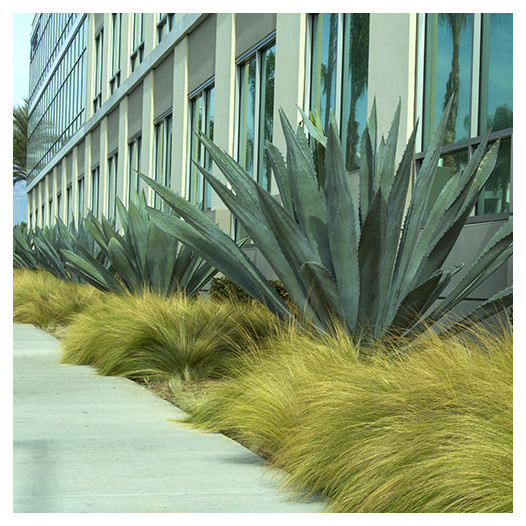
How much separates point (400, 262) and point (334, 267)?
20.1 inches

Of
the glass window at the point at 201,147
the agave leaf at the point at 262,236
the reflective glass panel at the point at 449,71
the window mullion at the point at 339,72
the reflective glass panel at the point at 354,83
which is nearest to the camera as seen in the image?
the agave leaf at the point at 262,236

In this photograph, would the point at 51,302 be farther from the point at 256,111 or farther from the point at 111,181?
the point at 111,181

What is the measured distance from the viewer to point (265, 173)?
527 inches

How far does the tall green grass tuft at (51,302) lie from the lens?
13.0 metres

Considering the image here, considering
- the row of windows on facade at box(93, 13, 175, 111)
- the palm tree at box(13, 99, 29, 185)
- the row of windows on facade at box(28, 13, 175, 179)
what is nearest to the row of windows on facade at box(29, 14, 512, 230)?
the row of windows on facade at box(93, 13, 175, 111)

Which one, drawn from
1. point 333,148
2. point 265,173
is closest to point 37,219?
point 265,173

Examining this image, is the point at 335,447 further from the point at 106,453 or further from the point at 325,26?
the point at 325,26

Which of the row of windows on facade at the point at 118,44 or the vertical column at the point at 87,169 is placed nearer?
the row of windows on facade at the point at 118,44

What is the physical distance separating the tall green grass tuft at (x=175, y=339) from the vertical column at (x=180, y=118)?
9.86m

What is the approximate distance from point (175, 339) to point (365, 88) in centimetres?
453

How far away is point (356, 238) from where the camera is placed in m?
5.66

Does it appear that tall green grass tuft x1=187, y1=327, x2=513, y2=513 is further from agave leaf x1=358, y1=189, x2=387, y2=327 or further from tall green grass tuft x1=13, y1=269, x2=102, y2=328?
tall green grass tuft x1=13, y1=269, x2=102, y2=328

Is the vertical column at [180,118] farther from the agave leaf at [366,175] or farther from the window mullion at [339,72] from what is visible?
the agave leaf at [366,175]

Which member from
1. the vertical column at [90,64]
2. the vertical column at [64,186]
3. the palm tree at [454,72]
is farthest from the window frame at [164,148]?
the vertical column at [64,186]
